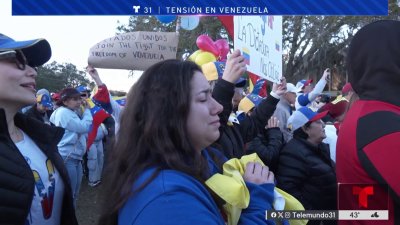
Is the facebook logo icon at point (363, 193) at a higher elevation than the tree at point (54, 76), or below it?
higher

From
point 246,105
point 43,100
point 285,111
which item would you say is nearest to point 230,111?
point 246,105

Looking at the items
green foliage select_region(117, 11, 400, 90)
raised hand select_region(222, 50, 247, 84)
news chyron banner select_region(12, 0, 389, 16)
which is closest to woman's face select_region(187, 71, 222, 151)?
raised hand select_region(222, 50, 247, 84)

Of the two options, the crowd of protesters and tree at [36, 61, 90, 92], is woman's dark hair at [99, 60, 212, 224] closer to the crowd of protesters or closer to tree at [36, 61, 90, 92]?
the crowd of protesters

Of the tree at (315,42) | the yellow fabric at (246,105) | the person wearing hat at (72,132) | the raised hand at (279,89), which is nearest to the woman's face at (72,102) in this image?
the person wearing hat at (72,132)

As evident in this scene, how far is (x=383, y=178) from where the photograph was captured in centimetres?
143

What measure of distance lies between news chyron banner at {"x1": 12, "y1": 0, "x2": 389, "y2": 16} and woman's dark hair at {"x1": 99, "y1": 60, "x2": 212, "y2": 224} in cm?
110

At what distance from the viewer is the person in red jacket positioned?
1427 mm

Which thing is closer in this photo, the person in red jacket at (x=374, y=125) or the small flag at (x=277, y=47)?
the person in red jacket at (x=374, y=125)

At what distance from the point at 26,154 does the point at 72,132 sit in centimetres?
412

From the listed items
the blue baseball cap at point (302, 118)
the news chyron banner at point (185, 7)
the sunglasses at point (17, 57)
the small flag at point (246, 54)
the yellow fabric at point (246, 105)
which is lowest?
the yellow fabric at point (246, 105)

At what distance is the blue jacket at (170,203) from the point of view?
109 centimetres

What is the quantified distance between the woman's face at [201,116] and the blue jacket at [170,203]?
0.21 meters

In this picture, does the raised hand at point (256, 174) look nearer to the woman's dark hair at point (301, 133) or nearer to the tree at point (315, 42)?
the woman's dark hair at point (301, 133)

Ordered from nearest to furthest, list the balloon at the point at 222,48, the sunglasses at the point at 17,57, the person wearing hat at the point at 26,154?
the person wearing hat at the point at 26,154 < the sunglasses at the point at 17,57 < the balloon at the point at 222,48
